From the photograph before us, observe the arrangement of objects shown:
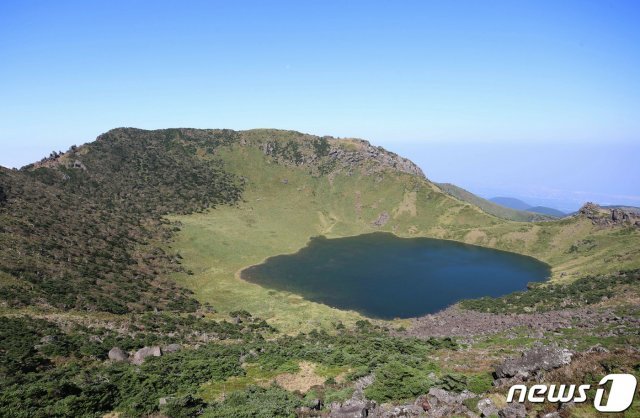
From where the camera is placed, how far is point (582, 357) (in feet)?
77.7

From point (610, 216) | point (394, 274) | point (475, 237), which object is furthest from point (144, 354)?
point (610, 216)

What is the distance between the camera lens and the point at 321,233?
173m

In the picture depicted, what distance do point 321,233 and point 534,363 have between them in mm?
148096

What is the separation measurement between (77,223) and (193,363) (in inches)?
3461

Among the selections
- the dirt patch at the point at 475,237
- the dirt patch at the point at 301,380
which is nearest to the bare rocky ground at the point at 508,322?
the dirt patch at the point at 301,380

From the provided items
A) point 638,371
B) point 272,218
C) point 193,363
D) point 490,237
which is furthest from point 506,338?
point 272,218

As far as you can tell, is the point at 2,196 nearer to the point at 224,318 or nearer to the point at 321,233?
the point at 224,318

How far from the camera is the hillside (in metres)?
27.6

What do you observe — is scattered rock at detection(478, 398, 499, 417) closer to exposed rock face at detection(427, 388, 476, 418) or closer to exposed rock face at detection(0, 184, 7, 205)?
exposed rock face at detection(427, 388, 476, 418)

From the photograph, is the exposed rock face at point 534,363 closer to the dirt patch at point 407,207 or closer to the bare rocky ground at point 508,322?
the bare rocky ground at point 508,322

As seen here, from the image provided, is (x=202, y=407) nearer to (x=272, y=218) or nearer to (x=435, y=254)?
(x=435, y=254)

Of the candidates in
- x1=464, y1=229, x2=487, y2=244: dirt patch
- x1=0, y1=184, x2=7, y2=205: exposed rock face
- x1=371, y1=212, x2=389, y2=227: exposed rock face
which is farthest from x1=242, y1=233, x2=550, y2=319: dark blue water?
x1=0, y1=184, x2=7, y2=205: exposed rock face
